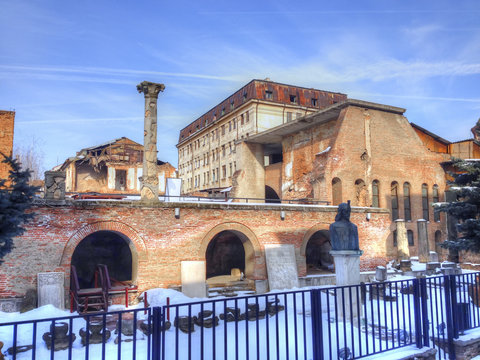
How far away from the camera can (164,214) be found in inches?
538

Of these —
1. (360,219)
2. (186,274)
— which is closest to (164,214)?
(186,274)

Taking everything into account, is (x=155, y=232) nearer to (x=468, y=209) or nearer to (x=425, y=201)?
(x=468, y=209)

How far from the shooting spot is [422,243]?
21.3 m

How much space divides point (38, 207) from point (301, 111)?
101 ft

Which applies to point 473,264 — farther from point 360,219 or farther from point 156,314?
point 156,314

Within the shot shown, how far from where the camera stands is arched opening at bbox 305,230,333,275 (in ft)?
64.8

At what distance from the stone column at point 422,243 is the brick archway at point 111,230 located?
15.4m

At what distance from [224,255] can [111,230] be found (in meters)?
7.41

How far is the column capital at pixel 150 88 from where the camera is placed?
1455 centimetres

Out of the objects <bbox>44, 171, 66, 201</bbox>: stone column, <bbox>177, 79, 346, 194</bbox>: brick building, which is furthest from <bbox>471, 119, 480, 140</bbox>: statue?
<bbox>177, 79, 346, 194</bbox>: brick building

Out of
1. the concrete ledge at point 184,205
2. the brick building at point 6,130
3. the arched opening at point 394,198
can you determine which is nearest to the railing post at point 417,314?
the concrete ledge at point 184,205

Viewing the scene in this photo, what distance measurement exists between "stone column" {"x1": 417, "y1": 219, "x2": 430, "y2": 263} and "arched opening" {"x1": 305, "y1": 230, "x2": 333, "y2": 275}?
5389mm

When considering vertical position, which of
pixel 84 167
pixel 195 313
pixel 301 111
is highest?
pixel 301 111

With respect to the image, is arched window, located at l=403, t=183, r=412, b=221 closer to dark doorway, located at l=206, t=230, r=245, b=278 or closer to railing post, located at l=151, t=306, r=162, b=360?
dark doorway, located at l=206, t=230, r=245, b=278
